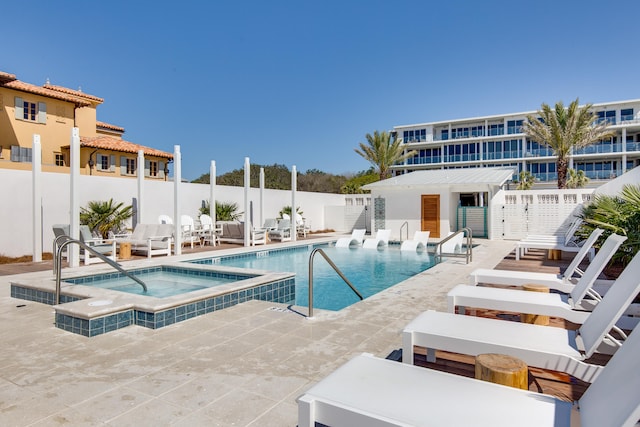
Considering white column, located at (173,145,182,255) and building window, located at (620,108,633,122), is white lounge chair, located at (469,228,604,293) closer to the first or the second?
white column, located at (173,145,182,255)

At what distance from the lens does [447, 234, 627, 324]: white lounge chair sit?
13.4 ft

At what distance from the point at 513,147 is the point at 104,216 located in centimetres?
4644

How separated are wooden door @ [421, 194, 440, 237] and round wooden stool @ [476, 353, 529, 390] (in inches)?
677

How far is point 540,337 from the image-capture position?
3135mm

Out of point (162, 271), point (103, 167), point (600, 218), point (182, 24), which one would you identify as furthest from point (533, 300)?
point (103, 167)

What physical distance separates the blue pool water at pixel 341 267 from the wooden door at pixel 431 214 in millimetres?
3863

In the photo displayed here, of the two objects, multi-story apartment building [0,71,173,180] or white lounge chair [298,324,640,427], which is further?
multi-story apartment building [0,71,173,180]

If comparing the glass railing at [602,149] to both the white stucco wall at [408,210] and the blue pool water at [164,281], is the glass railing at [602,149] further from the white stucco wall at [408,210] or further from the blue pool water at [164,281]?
the blue pool water at [164,281]

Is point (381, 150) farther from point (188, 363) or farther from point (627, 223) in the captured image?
point (188, 363)

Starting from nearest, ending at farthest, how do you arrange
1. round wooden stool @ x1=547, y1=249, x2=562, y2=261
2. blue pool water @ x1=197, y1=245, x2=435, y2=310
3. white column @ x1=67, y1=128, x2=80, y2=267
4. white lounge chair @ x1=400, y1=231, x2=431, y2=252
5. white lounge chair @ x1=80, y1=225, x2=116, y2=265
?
blue pool water @ x1=197, y1=245, x2=435, y2=310 < white column @ x1=67, y1=128, x2=80, y2=267 < white lounge chair @ x1=80, y1=225, x2=116, y2=265 < round wooden stool @ x1=547, y1=249, x2=562, y2=261 < white lounge chair @ x1=400, y1=231, x2=431, y2=252

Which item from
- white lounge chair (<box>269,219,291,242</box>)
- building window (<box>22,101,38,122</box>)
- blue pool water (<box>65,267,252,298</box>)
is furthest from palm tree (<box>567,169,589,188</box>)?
building window (<box>22,101,38,122</box>)

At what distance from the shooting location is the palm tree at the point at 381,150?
109 feet

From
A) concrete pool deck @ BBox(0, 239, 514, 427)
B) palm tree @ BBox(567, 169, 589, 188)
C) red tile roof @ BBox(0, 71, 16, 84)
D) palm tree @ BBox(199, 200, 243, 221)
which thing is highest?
red tile roof @ BBox(0, 71, 16, 84)

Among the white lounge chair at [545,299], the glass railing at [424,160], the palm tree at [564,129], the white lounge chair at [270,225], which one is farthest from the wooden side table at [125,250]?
the glass railing at [424,160]
